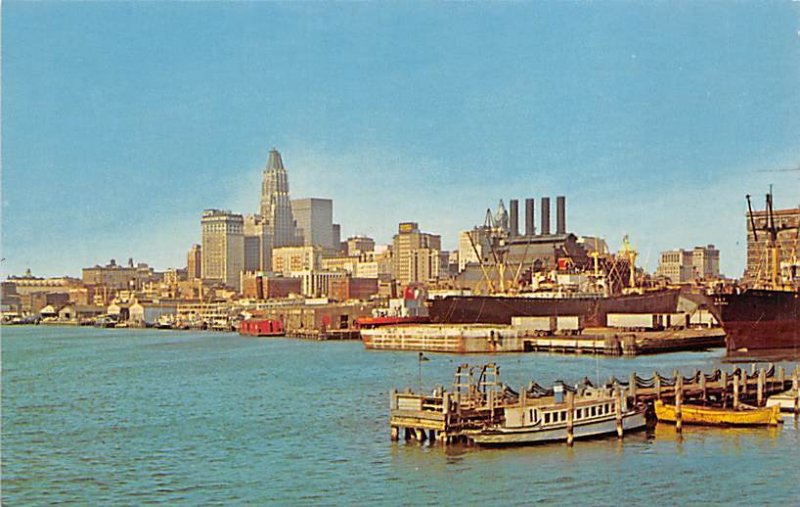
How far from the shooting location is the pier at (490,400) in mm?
19812

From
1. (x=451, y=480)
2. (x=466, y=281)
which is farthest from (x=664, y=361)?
(x=466, y=281)

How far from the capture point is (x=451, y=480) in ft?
56.1

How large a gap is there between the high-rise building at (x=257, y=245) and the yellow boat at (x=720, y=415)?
3782 inches

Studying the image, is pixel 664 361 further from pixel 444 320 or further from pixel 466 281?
pixel 466 281

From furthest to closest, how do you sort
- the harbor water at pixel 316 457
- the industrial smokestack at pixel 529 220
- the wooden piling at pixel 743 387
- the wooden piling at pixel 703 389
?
the industrial smokestack at pixel 529 220, the wooden piling at pixel 743 387, the wooden piling at pixel 703 389, the harbor water at pixel 316 457

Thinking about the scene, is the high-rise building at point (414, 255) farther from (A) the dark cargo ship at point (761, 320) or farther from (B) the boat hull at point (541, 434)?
(B) the boat hull at point (541, 434)

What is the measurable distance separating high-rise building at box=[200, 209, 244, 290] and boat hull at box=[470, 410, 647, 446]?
86.7 meters

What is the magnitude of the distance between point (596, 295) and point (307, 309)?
88.3 ft

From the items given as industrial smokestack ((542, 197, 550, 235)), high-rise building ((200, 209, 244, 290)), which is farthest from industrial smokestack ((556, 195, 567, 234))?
high-rise building ((200, 209, 244, 290))

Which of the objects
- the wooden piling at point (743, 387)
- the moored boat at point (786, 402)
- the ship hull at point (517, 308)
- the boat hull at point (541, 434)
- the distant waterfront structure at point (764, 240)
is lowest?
Answer: the boat hull at point (541, 434)

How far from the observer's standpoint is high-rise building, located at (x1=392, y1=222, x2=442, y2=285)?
112 meters

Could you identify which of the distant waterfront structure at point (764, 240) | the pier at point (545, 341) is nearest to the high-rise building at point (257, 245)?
the distant waterfront structure at point (764, 240)

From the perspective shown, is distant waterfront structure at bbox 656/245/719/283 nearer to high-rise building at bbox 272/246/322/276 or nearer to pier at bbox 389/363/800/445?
high-rise building at bbox 272/246/322/276

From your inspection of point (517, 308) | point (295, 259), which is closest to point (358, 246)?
point (295, 259)
